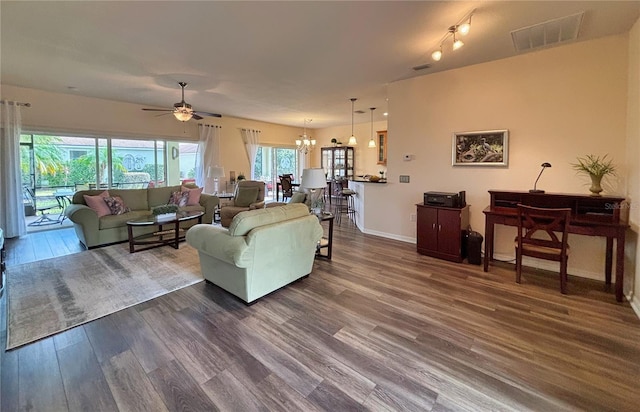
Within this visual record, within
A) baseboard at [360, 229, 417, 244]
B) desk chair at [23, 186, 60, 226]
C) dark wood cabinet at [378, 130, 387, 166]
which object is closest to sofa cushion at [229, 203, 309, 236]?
baseboard at [360, 229, 417, 244]

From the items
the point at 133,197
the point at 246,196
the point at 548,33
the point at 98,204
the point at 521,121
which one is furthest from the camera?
the point at 246,196

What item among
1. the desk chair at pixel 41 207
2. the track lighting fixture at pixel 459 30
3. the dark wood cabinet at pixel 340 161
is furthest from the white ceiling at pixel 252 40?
the dark wood cabinet at pixel 340 161

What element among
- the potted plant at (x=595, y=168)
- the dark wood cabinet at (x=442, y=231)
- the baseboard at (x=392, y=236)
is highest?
the potted plant at (x=595, y=168)

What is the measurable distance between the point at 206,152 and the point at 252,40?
5.11 m

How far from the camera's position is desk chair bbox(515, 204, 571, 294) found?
2.93 meters

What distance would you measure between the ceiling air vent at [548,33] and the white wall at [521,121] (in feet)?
1.05

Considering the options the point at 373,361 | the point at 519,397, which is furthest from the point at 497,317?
the point at 373,361

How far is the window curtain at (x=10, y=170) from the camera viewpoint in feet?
16.4

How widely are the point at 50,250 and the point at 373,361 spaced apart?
206 inches

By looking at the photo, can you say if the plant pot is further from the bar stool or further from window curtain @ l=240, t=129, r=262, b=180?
window curtain @ l=240, t=129, r=262, b=180

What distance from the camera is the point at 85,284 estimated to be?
3186 millimetres

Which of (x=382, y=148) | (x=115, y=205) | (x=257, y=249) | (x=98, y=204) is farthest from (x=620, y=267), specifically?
(x=98, y=204)

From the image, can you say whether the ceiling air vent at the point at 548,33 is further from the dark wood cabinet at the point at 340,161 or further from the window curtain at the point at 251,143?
the window curtain at the point at 251,143

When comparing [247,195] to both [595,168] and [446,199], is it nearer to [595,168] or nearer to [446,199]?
[446,199]
